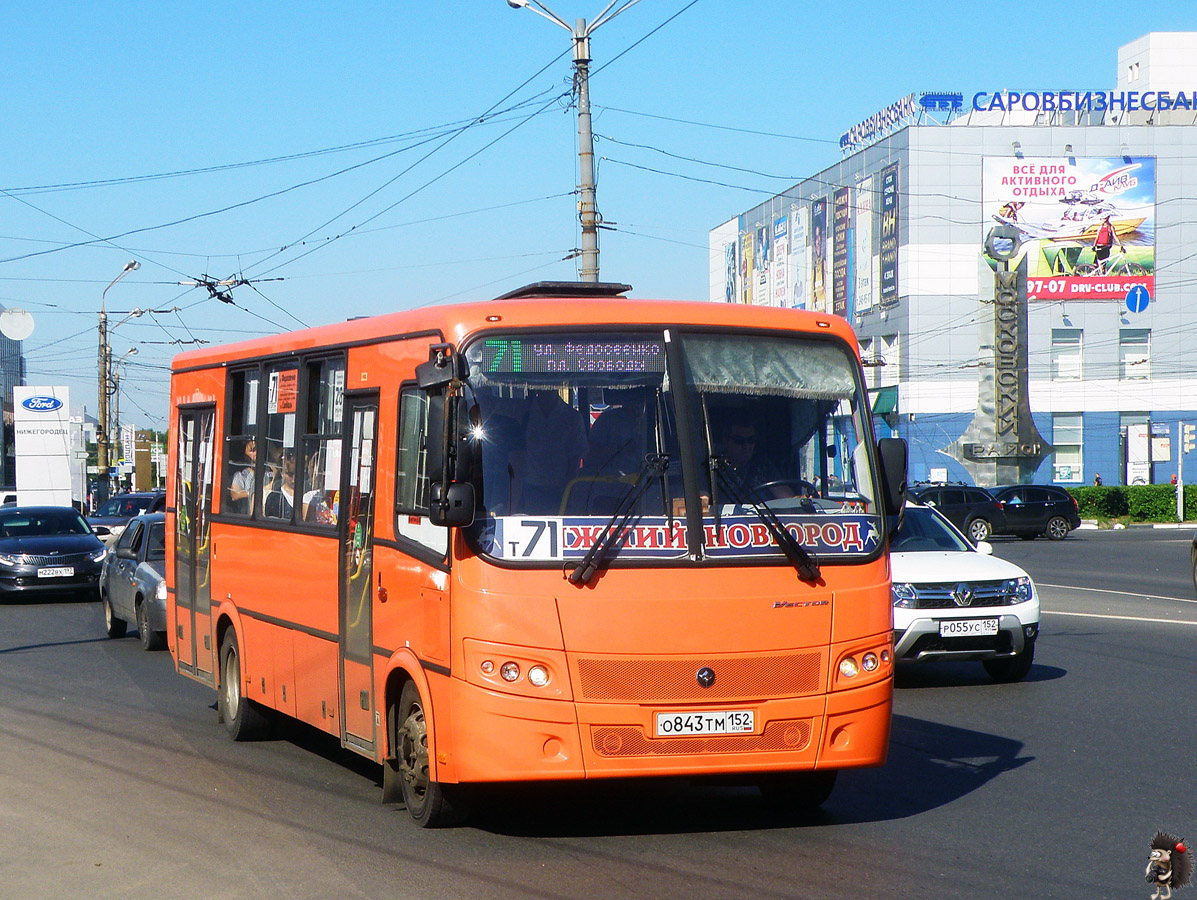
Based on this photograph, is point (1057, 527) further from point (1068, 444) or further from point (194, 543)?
point (194, 543)

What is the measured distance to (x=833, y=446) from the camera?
7.50m

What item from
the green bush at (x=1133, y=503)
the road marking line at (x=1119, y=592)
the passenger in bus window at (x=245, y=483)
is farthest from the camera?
the green bush at (x=1133, y=503)

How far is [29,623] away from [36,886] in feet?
49.3

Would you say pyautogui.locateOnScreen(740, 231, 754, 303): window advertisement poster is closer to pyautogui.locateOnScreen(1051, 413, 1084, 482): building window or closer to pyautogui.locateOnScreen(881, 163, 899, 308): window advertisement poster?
pyautogui.locateOnScreen(881, 163, 899, 308): window advertisement poster

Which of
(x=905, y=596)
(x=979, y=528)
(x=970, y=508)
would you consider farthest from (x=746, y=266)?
(x=905, y=596)

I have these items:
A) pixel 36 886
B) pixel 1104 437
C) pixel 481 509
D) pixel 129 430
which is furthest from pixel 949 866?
pixel 129 430

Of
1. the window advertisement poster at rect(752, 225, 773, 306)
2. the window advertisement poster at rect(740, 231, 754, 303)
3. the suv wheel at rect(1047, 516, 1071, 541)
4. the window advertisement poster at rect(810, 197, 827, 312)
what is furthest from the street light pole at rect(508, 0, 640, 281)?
the window advertisement poster at rect(740, 231, 754, 303)

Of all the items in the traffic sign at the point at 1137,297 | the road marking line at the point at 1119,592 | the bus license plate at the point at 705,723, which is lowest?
the road marking line at the point at 1119,592

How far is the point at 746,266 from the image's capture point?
8988cm

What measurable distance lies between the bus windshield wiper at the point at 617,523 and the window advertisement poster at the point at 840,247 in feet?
224

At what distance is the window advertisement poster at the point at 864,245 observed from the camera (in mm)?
71625

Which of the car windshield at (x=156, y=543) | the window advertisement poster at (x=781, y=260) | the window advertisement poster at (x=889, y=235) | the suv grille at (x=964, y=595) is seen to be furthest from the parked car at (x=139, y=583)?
the window advertisement poster at (x=781, y=260)

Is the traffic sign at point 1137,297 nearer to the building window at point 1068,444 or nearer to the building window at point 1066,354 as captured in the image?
the building window at point 1066,354

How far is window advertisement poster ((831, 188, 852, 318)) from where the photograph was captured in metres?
74.1
